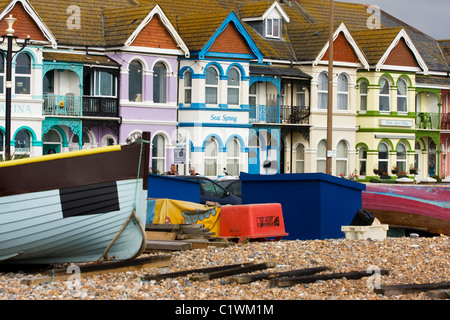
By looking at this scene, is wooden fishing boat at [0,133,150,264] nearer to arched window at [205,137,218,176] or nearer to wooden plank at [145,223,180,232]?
wooden plank at [145,223,180,232]

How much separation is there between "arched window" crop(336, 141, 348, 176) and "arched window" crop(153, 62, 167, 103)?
1082cm

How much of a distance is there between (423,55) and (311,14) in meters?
6.79

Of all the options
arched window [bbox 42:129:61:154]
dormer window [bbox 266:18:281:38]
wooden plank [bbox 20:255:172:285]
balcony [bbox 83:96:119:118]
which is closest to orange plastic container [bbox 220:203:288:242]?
wooden plank [bbox 20:255:172:285]

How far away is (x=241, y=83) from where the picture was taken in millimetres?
44938

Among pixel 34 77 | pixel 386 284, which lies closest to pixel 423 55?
pixel 34 77

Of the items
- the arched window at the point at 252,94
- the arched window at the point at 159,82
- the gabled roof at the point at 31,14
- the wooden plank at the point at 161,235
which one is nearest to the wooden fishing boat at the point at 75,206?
the wooden plank at the point at 161,235

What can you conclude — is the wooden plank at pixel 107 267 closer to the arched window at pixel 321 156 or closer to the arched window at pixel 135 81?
the arched window at pixel 135 81

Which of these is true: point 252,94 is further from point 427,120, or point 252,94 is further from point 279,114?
point 427,120

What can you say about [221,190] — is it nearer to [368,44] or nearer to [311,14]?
[368,44]

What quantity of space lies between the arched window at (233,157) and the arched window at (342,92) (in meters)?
6.99

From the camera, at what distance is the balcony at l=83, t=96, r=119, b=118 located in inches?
1593

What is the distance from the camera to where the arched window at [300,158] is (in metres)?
48.8

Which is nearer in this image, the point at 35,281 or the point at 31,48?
the point at 35,281
